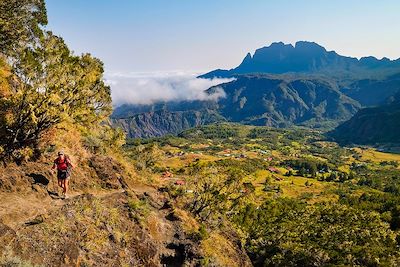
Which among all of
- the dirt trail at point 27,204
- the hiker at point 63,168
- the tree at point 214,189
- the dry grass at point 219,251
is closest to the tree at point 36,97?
the hiker at point 63,168

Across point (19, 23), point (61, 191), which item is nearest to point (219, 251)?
point (61, 191)

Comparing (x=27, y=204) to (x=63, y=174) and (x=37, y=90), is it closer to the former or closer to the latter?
(x=63, y=174)

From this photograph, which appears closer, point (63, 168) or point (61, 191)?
point (63, 168)

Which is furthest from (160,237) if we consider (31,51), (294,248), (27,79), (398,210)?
(398,210)

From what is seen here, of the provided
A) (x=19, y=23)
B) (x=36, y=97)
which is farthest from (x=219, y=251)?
(x=19, y=23)

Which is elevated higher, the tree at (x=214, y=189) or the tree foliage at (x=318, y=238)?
the tree at (x=214, y=189)

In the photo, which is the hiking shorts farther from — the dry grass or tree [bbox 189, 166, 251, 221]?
tree [bbox 189, 166, 251, 221]

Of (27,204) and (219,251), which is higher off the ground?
(27,204)

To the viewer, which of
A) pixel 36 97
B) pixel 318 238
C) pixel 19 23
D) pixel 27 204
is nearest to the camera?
pixel 27 204

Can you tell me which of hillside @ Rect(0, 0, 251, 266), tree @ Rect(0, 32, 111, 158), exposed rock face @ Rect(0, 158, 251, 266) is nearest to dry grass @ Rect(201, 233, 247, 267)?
hillside @ Rect(0, 0, 251, 266)

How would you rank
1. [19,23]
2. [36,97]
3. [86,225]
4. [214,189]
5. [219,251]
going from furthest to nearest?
[214,189] → [19,23] → [219,251] → [36,97] → [86,225]

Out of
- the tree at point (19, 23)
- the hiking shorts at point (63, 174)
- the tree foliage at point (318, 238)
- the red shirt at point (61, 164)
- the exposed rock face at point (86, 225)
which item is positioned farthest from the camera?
the tree foliage at point (318, 238)

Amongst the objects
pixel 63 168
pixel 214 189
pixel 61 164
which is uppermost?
pixel 61 164

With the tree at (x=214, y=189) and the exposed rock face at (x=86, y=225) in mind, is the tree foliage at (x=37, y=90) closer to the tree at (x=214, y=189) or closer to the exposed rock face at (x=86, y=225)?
the exposed rock face at (x=86, y=225)
